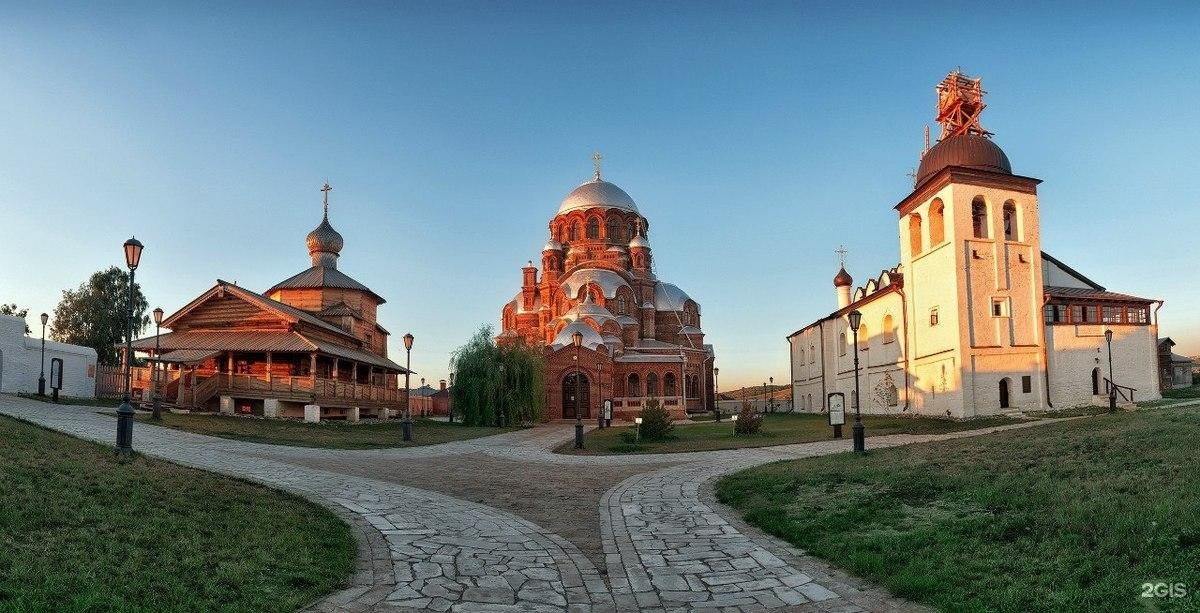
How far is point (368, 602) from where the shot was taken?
18.4ft

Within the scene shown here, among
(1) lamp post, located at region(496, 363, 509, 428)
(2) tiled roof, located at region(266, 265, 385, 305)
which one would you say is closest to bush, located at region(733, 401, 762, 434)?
(1) lamp post, located at region(496, 363, 509, 428)

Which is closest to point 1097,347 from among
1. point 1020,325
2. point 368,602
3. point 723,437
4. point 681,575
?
point 1020,325

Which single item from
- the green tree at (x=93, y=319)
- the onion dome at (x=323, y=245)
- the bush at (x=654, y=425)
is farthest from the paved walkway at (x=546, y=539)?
the green tree at (x=93, y=319)

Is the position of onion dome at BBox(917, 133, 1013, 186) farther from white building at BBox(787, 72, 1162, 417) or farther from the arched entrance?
the arched entrance

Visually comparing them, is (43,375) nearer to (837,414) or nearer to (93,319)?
(93,319)

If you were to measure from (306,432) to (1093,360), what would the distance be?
3190cm

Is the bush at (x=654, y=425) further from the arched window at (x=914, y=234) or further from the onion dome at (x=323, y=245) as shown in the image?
the onion dome at (x=323, y=245)

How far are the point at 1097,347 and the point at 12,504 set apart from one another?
121 feet

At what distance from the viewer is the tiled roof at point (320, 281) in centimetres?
3984

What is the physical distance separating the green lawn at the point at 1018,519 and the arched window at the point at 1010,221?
22.8 meters

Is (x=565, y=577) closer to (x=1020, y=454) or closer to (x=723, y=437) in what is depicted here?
(x=1020, y=454)

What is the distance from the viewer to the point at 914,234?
3491 centimetres

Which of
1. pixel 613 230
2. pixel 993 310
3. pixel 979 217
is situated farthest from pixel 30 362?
pixel 979 217

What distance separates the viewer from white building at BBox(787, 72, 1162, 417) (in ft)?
101
